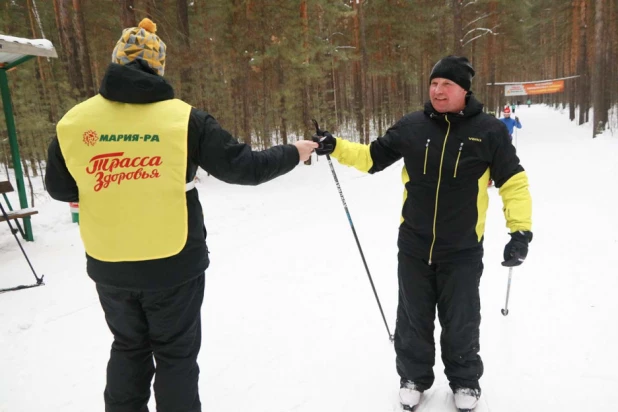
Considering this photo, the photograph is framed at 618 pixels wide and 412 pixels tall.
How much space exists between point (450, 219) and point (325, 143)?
1.04m

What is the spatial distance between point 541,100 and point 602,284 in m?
84.7

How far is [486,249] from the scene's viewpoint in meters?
5.98

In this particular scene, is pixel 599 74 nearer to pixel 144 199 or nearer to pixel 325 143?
pixel 325 143

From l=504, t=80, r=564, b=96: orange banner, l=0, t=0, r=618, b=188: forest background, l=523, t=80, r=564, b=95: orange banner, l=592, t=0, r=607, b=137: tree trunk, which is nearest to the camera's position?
l=0, t=0, r=618, b=188: forest background

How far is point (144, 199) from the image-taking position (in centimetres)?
199

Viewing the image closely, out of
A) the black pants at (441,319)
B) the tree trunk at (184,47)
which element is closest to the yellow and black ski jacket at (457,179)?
the black pants at (441,319)

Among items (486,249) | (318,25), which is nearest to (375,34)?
(318,25)

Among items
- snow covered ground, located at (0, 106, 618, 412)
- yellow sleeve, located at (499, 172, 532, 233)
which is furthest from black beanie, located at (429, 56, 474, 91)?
snow covered ground, located at (0, 106, 618, 412)

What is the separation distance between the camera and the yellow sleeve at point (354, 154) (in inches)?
120

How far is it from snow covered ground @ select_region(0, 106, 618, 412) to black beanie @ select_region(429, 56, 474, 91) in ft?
7.30

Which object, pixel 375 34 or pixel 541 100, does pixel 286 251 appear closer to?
pixel 375 34

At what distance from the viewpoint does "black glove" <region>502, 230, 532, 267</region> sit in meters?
2.60

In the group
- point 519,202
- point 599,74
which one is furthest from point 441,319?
point 599,74

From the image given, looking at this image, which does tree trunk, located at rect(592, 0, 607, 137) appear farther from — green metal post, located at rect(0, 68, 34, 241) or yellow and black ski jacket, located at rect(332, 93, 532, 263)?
green metal post, located at rect(0, 68, 34, 241)
